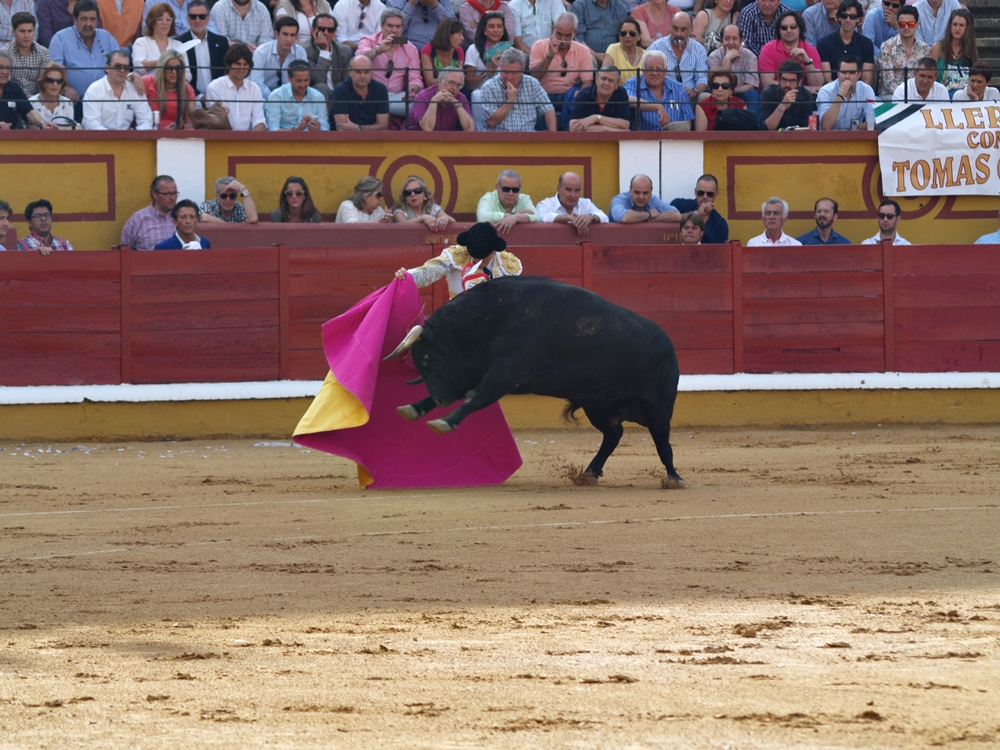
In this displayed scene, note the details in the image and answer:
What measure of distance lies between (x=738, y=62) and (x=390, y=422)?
5.18 meters

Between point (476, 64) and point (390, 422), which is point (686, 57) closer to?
point (476, 64)

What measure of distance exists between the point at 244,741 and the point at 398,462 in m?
4.16

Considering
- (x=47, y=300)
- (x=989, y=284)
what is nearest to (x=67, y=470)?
(x=47, y=300)

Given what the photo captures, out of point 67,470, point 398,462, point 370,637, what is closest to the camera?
point 370,637

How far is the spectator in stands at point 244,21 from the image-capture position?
32.9 feet

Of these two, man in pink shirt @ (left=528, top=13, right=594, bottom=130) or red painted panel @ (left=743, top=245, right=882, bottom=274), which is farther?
man in pink shirt @ (left=528, top=13, right=594, bottom=130)

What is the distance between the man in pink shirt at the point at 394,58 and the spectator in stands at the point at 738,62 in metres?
2.28

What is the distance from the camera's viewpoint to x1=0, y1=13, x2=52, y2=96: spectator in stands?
927 centimetres

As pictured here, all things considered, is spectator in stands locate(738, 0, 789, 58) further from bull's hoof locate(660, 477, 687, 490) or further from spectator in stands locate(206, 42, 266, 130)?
bull's hoof locate(660, 477, 687, 490)

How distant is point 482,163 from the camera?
1020 centimetres

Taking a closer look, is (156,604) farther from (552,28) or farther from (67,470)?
(552,28)

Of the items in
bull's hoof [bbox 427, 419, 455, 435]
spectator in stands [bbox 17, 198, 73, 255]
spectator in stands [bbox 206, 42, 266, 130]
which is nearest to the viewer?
bull's hoof [bbox 427, 419, 455, 435]

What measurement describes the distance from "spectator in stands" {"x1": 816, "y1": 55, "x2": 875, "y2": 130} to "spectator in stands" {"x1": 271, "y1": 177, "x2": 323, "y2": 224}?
403 centimetres

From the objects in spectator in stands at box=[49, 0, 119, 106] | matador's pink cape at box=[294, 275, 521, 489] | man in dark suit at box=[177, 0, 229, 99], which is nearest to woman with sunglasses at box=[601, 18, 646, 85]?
man in dark suit at box=[177, 0, 229, 99]
